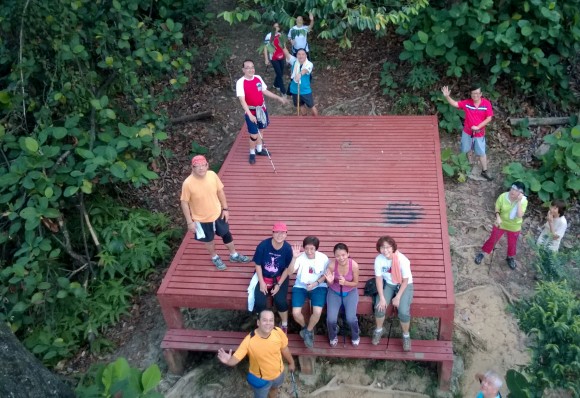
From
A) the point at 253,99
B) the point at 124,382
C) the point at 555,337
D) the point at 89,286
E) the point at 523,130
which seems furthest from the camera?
the point at 523,130

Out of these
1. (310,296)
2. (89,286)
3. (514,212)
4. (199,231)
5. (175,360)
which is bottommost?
(175,360)

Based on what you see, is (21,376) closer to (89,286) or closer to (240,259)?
(240,259)

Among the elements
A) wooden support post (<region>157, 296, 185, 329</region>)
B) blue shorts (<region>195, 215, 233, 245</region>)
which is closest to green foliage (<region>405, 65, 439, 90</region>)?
blue shorts (<region>195, 215, 233, 245</region>)

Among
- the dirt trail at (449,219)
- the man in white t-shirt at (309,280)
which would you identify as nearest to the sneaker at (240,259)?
the man in white t-shirt at (309,280)

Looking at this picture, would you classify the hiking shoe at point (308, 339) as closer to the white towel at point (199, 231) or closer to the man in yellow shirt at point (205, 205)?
the man in yellow shirt at point (205, 205)

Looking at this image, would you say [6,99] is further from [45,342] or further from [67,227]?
[45,342]

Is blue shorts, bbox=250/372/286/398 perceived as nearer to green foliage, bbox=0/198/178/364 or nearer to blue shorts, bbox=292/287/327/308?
blue shorts, bbox=292/287/327/308

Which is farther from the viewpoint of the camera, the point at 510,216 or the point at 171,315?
the point at 510,216

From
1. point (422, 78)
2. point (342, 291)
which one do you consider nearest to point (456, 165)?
point (422, 78)
